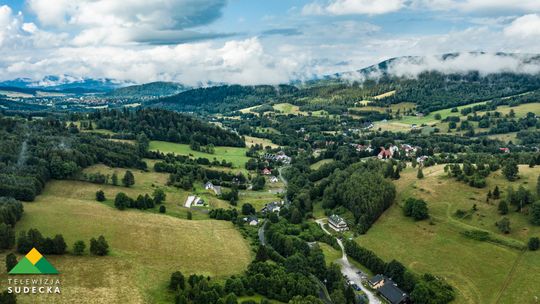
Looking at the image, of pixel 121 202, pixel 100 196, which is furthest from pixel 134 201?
pixel 100 196

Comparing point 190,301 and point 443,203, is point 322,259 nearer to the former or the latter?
point 190,301

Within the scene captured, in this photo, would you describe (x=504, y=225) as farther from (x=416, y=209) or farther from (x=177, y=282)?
(x=177, y=282)

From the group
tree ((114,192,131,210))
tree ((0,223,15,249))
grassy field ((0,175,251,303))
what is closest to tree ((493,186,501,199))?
grassy field ((0,175,251,303))

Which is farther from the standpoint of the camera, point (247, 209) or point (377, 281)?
point (247, 209)

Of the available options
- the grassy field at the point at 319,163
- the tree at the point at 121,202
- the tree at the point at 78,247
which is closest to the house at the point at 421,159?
the grassy field at the point at 319,163

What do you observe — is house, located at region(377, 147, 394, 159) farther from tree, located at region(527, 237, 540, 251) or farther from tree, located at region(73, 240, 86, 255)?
tree, located at region(73, 240, 86, 255)

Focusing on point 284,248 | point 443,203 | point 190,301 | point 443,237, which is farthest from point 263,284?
point 443,203

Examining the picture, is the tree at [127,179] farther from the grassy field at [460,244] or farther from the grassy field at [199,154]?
the grassy field at [460,244]
